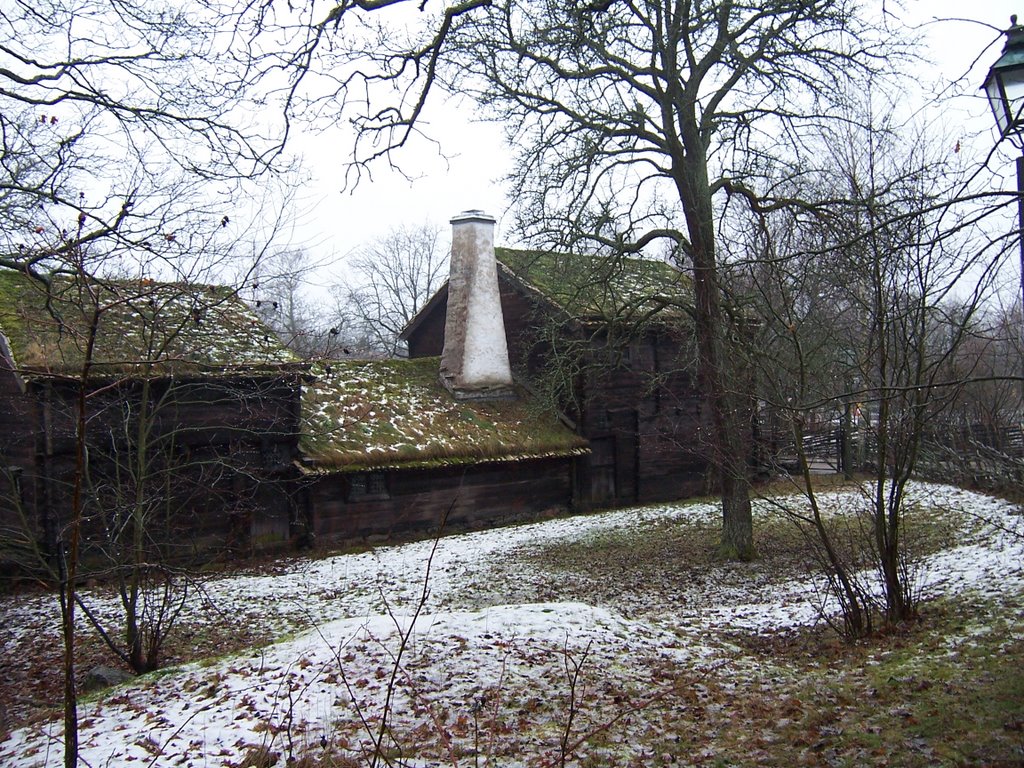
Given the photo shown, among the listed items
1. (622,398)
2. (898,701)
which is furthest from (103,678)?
(622,398)

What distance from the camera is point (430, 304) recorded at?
82.1 feet

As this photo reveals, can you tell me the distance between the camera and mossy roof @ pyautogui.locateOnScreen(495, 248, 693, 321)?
49.1 feet

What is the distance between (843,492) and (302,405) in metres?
13.9

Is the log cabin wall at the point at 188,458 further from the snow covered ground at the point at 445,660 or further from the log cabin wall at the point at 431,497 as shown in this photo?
the snow covered ground at the point at 445,660

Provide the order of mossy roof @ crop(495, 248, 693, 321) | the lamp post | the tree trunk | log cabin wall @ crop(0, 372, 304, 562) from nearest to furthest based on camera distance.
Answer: the lamp post, the tree trunk, log cabin wall @ crop(0, 372, 304, 562), mossy roof @ crop(495, 248, 693, 321)

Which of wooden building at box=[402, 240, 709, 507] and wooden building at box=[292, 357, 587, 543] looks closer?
wooden building at box=[292, 357, 587, 543]

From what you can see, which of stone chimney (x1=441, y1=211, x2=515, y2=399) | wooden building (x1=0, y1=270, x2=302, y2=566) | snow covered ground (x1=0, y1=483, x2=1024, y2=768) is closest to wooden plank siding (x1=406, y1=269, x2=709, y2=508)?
stone chimney (x1=441, y1=211, x2=515, y2=399)

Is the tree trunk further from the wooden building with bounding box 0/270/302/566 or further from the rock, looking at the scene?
the rock

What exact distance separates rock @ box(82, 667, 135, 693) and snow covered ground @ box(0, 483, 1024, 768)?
2.02 feet

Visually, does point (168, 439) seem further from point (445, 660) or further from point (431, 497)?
point (445, 660)

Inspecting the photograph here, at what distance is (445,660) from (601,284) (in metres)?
8.24

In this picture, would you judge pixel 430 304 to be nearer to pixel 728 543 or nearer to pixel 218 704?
pixel 728 543

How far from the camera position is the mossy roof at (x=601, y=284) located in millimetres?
14961

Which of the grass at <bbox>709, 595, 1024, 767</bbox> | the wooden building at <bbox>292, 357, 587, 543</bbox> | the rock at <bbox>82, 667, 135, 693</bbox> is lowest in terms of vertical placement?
the rock at <bbox>82, 667, 135, 693</bbox>
